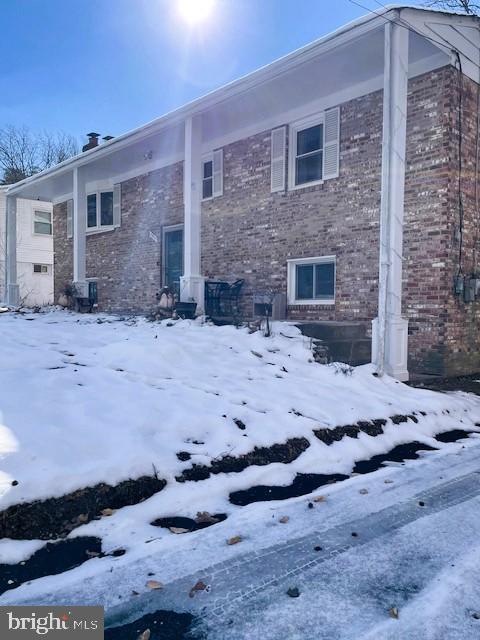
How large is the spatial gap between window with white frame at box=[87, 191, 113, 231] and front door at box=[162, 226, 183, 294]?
266 cm

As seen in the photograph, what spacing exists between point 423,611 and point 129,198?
12999 millimetres

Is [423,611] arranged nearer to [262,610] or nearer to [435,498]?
[262,610]

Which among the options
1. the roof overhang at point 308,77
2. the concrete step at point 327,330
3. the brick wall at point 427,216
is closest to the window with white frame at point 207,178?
the roof overhang at point 308,77

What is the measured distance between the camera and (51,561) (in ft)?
7.68

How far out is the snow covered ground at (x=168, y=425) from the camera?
2.46 metres

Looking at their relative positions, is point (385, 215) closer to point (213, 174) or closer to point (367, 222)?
point (367, 222)

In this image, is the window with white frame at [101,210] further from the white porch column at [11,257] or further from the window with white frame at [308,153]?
the window with white frame at [308,153]

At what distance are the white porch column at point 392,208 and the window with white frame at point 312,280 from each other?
2.23 meters

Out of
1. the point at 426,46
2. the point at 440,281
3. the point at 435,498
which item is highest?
the point at 426,46

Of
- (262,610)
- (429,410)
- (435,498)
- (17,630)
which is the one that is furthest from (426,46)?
(17,630)

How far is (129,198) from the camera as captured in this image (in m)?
13.5

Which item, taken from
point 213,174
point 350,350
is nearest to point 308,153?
point 213,174

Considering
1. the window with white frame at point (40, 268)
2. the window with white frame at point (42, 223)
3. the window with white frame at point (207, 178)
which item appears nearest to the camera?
the window with white frame at point (207, 178)
